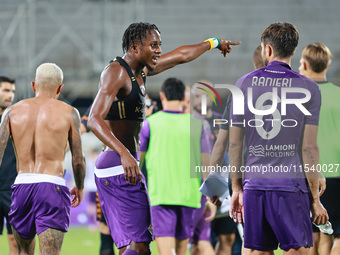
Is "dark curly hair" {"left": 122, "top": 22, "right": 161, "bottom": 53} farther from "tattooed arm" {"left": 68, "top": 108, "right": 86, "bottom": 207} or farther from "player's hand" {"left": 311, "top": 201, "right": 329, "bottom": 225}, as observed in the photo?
"player's hand" {"left": 311, "top": 201, "right": 329, "bottom": 225}

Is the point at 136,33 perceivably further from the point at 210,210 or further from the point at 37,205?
the point at 210,210

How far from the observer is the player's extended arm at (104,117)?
407 centimetres

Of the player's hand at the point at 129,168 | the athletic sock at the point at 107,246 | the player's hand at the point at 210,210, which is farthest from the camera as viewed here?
the athletic sock at the point at 107,246

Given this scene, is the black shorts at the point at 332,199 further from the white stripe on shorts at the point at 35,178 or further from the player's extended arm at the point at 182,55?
the white stripe on shorts at the point at 35,178

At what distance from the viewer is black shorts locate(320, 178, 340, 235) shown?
587 centimetres

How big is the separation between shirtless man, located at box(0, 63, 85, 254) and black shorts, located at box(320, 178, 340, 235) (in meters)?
2.34

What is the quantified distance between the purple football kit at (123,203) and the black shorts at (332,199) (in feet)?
6.87

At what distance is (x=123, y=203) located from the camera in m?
4.55

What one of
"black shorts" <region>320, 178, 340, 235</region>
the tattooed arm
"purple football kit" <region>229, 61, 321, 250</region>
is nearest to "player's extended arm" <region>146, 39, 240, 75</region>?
the tattooed arm

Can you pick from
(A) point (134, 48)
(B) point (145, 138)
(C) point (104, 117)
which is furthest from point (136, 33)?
(B) point (145, 138)

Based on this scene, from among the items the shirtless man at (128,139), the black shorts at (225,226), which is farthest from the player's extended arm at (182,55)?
the black shorts at (225,226)

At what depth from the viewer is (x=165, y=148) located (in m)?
6.71

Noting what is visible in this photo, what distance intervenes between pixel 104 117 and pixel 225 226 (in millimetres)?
3427

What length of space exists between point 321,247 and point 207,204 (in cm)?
141
